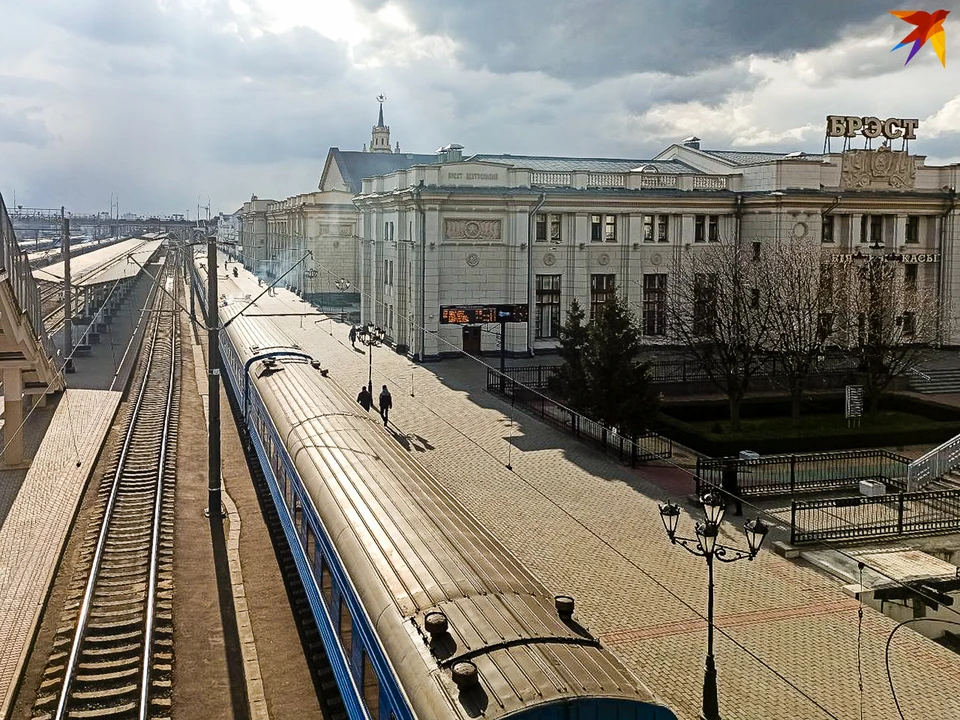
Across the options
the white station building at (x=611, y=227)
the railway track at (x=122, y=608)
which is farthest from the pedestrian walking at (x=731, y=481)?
the white station building at (x=611, y=227)

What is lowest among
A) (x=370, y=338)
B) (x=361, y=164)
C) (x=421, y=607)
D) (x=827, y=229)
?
(x=421, y=607)

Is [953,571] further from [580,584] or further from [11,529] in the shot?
[11,529]

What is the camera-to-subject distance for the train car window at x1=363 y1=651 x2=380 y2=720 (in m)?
8.45

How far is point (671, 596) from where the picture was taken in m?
15.2

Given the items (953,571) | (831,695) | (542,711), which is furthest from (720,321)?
(542,711)

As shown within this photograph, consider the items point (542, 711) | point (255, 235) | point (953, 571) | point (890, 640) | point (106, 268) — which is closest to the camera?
point (542, 711)

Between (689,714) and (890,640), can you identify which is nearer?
(689,714)

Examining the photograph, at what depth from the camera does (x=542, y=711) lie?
644 cm

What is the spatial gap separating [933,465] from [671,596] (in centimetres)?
1059

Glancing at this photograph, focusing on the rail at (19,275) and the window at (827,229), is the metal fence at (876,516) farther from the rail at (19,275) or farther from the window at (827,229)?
the window at (827,229)

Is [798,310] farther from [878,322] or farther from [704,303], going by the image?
[704,303]

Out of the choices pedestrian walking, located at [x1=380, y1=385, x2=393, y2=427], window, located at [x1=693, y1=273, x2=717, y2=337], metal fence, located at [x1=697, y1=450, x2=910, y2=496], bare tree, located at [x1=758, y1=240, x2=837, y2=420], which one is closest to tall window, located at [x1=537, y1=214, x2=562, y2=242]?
window, located at [x1=693, y1=273, x2=717, y2=337]

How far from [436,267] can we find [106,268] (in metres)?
20.1

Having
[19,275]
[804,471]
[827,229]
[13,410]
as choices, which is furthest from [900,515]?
[827,229]
